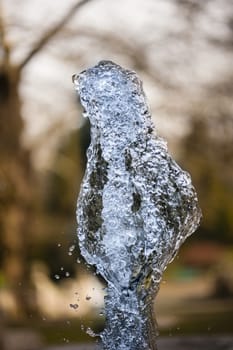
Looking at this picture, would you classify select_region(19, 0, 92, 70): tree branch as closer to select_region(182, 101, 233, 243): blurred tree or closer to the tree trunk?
the tree trunk

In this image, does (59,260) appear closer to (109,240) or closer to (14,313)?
(14,313)

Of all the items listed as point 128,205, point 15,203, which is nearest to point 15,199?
point 15,203

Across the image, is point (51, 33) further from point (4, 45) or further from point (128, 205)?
point (128, 205)

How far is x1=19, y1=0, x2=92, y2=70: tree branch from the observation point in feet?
43.1

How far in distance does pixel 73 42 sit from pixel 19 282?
142 inches

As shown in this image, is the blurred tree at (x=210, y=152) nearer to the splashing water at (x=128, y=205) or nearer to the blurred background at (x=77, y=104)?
the blurred background at (x=77, y=104)

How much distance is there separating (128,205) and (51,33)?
9555 mm

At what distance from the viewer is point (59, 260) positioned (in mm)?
19422

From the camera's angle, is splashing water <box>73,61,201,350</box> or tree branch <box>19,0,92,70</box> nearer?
splashing water <box>73,61,201,350</box>

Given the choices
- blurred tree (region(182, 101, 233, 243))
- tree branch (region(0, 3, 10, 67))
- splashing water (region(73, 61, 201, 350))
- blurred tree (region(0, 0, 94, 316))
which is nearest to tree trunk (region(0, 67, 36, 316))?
blurred tree (region(0, 0, 94, 316))

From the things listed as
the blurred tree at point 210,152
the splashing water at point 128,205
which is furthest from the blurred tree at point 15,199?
the splashing water at point 128,205

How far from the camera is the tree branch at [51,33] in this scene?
13.1m

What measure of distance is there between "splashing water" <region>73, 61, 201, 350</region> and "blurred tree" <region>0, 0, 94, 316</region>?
964 cm

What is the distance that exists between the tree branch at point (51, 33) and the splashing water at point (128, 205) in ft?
30.2
